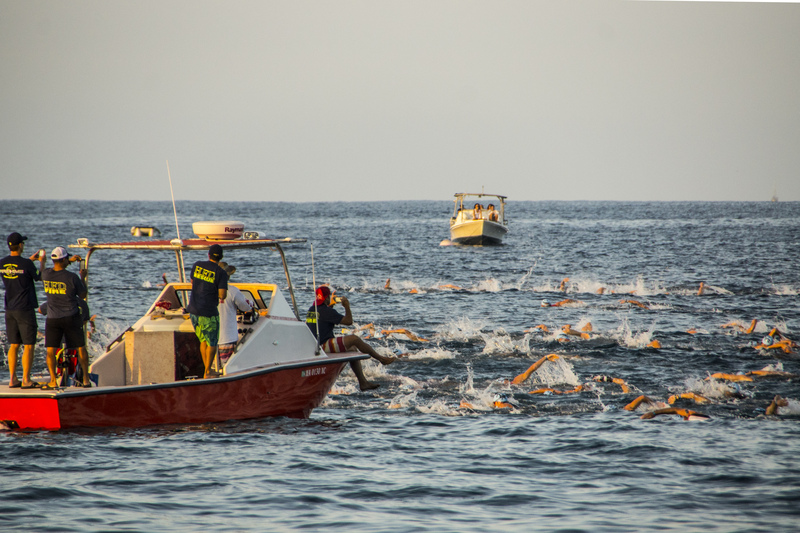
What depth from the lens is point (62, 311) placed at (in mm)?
8625

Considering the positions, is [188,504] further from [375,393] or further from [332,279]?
[332,279]

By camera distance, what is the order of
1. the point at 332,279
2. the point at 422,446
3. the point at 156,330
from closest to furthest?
1. the point at 422,446
2. the point at 156,330
3. the point at 332,279

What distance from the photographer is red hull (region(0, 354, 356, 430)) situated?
8.39 meters

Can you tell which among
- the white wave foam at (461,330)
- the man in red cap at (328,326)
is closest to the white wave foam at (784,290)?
the white wave foam at (461,330)

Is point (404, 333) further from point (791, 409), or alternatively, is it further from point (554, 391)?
point (791, 409)

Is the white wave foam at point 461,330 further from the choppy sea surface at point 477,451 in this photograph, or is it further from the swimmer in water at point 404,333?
the swimmer in water at point 404,333

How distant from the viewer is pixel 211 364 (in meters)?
8.96

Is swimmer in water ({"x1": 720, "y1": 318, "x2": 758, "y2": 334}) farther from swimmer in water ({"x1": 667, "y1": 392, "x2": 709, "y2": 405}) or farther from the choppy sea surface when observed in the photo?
swimmer in water ({"x1": 667, "y1": 392, "x2": 709, "y2": 405})

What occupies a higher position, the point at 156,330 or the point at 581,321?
the point at 156,330

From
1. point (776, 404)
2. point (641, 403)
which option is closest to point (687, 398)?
point (641, 403)

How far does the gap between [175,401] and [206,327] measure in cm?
90

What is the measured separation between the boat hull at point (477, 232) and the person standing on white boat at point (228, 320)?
38401 mm

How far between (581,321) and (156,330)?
1104 centimetres

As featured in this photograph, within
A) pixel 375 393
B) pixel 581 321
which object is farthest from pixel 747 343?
pixel 375 393
